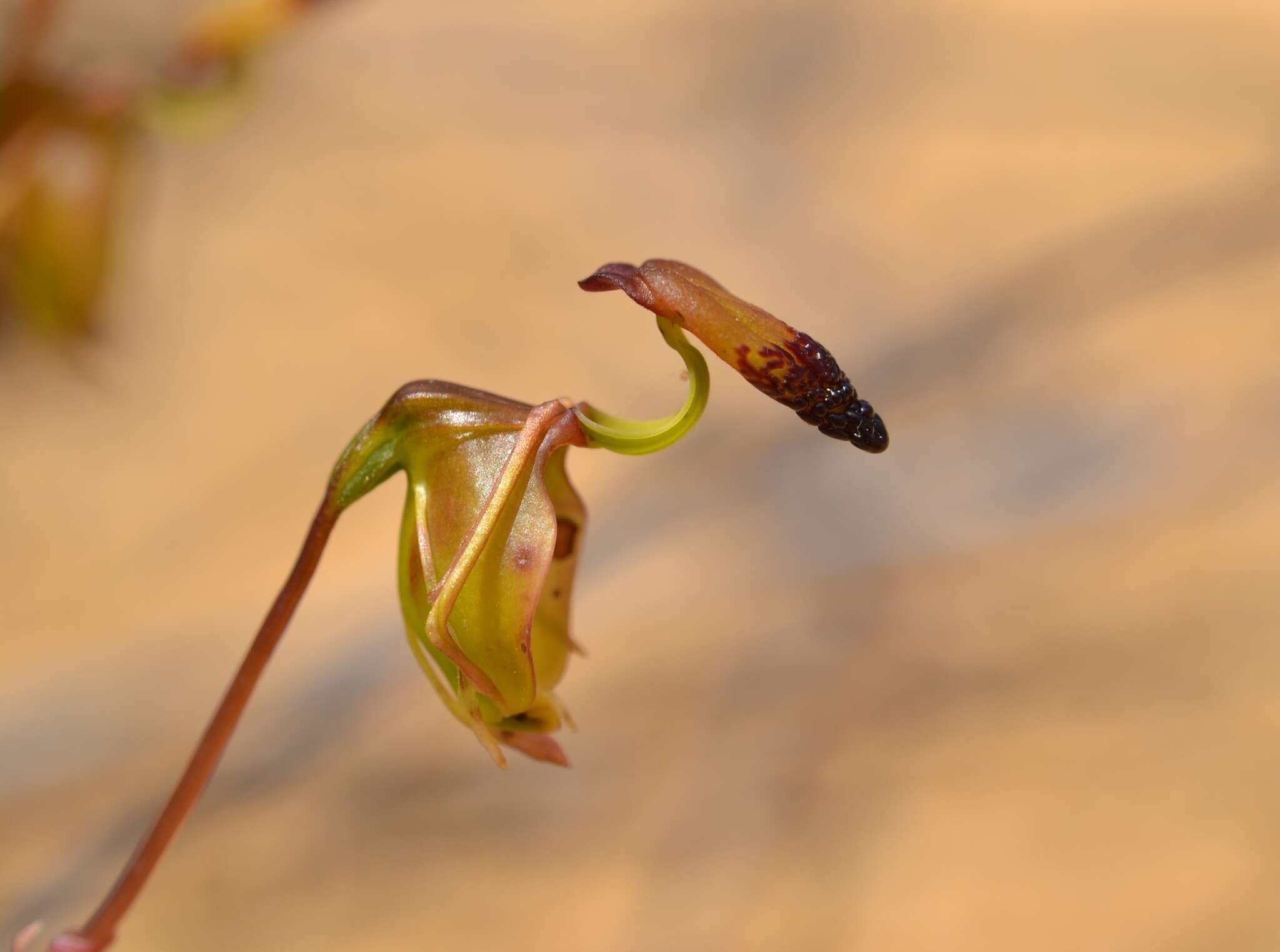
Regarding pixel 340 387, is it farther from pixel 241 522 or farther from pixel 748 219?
pixel 748 219

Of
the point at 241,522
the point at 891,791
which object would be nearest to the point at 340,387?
the point at 241,522

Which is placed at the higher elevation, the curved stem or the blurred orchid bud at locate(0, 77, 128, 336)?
the blurred orchid bud at locate(0, 77, 128, 336)

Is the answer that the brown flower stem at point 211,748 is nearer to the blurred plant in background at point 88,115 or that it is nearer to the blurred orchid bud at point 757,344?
the blurred orchid bud at point 757,344

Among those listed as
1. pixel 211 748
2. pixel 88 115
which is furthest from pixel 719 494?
pixel 211 748

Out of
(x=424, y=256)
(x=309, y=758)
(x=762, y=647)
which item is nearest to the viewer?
(x=309, y=758)

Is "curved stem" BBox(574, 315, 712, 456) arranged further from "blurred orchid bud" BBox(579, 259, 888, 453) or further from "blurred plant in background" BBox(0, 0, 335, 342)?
"blurred plant in background" BBox(0, 0, 335, 342)

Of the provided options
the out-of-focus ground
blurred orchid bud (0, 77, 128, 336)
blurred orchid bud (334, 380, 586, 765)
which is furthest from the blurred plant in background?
blurred orchid bud (334, 380, 586, 765)
